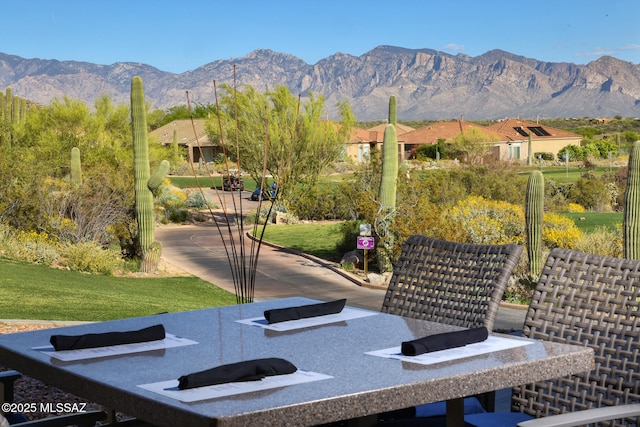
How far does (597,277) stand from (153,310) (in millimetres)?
9476

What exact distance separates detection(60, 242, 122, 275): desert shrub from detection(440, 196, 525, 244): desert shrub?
6856 millimetres

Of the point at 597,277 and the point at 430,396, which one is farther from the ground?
the point at 597,277

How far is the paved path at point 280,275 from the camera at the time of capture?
1680 centimetres

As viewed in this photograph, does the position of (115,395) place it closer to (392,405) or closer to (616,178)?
(392,405)

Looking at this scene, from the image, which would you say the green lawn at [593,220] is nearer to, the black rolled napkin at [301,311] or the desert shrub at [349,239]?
the desert shrub at [349,239]

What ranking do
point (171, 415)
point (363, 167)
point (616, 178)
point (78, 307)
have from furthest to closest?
1. point (616, 178)
2. point (363, 167)
3. point (78, 307)
4. point (171, 415)

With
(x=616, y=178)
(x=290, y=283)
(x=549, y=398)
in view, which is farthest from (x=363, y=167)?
(x=549, y=398)

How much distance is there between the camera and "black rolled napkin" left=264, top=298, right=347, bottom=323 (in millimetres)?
3877

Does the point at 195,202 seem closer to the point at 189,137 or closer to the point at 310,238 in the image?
the point at 310,238

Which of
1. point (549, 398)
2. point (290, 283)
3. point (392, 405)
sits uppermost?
point (392, 405)

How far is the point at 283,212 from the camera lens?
3300 centimetres

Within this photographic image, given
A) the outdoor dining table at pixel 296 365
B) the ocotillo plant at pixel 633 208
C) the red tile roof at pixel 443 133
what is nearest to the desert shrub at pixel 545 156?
the red tile roof at pixel 443 133

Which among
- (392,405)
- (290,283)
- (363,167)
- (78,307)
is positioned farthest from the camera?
(363,167)

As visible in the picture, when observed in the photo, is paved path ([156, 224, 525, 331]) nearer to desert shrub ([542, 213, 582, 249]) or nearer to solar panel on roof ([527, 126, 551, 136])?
desert shrub ([542, 213, 582, 249])
